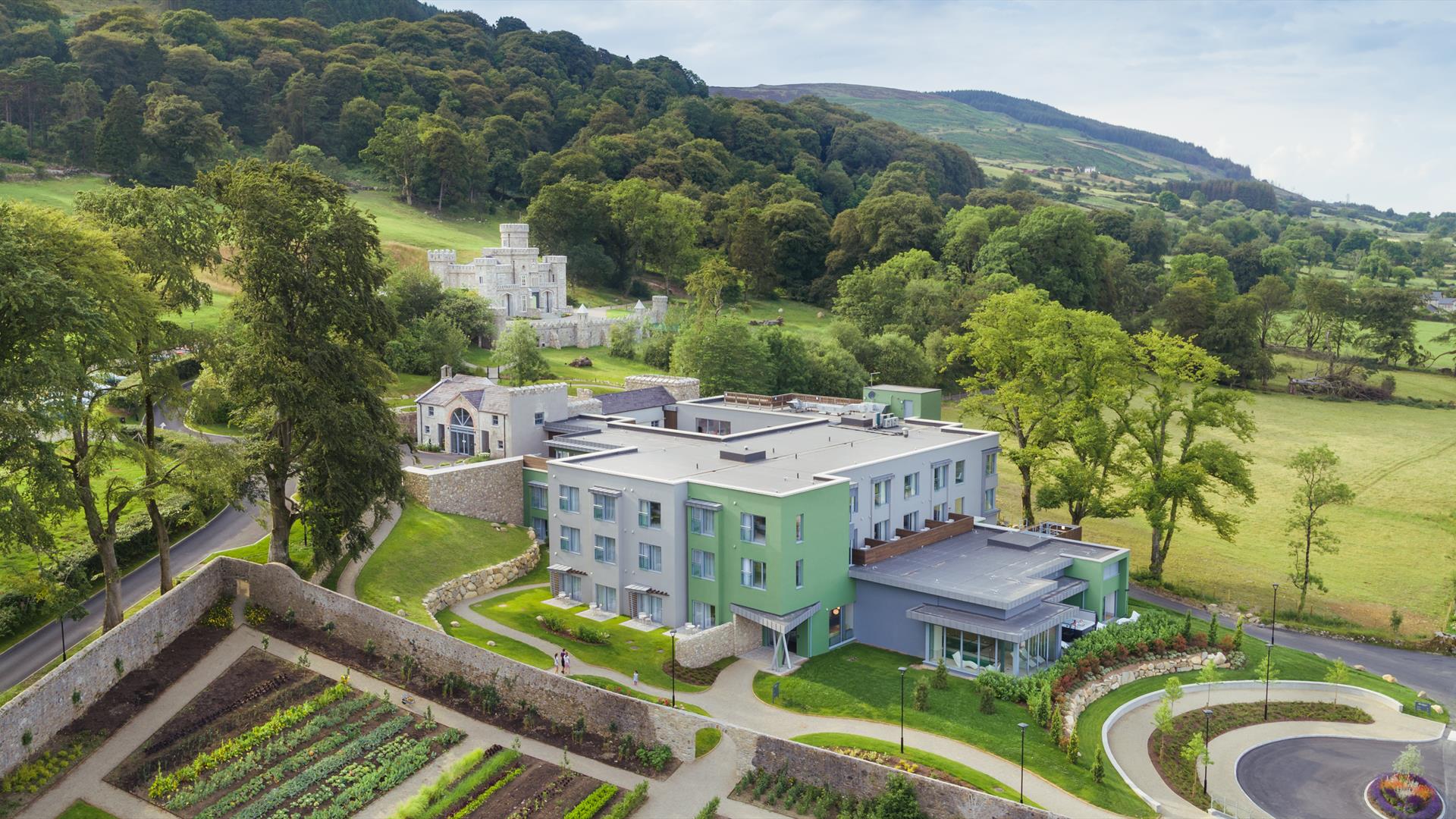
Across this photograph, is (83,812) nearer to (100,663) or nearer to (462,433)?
(100,663)

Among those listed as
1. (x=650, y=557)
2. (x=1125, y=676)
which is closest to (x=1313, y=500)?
(x=1125, y=676)

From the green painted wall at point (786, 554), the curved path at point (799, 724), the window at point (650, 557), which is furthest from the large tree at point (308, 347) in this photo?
the green painted wall at point (786, 554)

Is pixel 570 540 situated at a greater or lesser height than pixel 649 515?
lesser

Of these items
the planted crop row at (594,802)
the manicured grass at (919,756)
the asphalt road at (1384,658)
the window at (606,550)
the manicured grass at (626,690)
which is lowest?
→ the asphalt road at (1384,658)

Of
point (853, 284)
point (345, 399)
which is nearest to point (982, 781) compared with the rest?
point (345, 399)

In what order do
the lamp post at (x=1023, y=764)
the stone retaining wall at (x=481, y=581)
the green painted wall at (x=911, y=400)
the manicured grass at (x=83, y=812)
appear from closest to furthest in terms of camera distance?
the manicured grass at (x=83, y=812), the lamp post at (x=1023, y=764), the stone retaining wall at (x=481, y=581), the green painted wall at (x=911, y=400)

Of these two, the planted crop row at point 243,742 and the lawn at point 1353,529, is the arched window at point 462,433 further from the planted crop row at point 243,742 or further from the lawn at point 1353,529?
the lawn at point 1353,529
